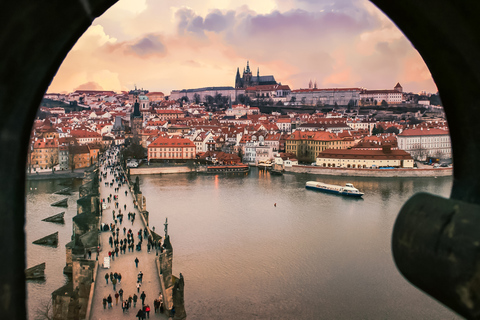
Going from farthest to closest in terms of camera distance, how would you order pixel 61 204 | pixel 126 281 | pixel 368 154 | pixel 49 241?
pixel 368 154 < pixel 61 204 < pixel 49 241 < pixel 126 281

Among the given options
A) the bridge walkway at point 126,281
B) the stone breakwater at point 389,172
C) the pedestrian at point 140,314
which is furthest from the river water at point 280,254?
the stone breakwater at point 389,172

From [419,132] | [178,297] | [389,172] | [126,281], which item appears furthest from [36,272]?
[419,132]

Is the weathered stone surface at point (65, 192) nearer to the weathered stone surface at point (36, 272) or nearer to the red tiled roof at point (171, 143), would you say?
the weathered stone surface at point (36, 272)

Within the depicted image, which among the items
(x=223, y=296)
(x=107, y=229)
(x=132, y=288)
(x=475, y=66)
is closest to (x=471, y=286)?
(x=475, y=66)

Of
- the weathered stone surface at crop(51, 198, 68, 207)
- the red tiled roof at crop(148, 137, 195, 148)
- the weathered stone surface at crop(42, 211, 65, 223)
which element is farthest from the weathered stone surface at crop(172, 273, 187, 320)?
the red tiled roof at crop(148, 137, 195, 148)

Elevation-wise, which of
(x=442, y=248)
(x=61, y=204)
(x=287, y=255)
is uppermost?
(x=442, y=248)

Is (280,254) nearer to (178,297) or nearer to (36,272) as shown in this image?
(178,297)

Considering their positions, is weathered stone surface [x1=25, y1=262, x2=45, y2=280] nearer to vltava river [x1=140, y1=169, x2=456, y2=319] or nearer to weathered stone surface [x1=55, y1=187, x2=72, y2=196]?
vltava river [x1=140, y1=169, x2=456, y2=319]

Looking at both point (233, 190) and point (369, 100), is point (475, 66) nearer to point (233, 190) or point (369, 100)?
point (233, 190)
